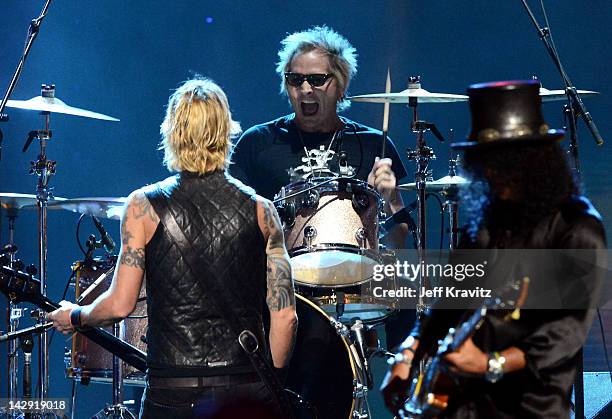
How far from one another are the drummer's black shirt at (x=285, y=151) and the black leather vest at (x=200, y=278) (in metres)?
2.46

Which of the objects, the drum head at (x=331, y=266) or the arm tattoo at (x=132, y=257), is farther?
the drum head at (x=331, y=266)

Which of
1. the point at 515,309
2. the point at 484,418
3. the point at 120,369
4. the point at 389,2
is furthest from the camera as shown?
the point at 389,2

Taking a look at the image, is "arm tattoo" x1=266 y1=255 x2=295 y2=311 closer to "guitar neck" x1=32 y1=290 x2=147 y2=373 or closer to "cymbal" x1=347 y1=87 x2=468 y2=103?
"guitar neck" x1=32 y1=290 x2=147 y2=373

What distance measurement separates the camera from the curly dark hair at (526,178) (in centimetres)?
296

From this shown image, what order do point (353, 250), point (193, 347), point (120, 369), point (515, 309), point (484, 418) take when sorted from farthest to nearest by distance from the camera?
point (120, 369), point (353, 250), point (193, 347), point (484, 418), point (515, 309)

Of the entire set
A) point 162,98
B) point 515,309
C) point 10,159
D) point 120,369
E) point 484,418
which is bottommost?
point 120,369

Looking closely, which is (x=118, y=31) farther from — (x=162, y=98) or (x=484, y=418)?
(x=484, y=418)

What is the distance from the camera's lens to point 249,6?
859cm

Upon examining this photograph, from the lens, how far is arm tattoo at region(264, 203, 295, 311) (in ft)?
13.8

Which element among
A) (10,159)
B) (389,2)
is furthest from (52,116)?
(389,2)

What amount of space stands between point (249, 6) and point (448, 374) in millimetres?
6204

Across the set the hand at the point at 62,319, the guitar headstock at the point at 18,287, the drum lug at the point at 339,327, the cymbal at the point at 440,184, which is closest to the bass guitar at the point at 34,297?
the guitar headstock at the point at 18,287

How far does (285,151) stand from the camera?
6.68 m

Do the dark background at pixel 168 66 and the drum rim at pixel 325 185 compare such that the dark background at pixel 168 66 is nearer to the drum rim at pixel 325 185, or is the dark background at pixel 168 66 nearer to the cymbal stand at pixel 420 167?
the cymbal stand at pixel 420 167
